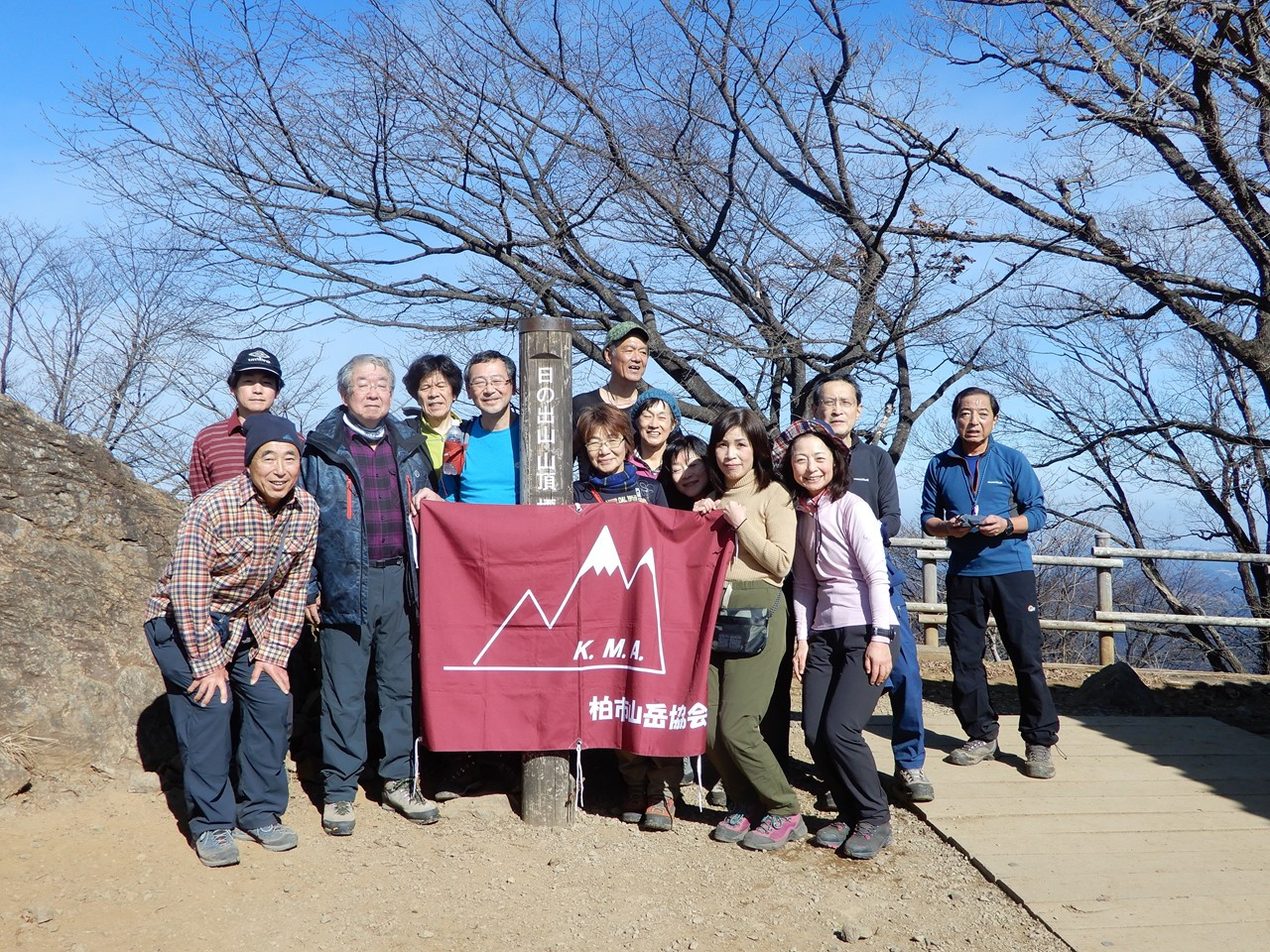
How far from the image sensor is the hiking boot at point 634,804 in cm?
479

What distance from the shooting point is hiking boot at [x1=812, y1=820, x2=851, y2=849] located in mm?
4562

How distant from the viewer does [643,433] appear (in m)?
4.83

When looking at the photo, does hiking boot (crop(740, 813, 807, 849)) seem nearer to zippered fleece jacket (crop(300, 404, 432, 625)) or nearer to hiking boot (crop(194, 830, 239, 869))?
zippered fleece jacket (crop(300, 404, 432, 625))

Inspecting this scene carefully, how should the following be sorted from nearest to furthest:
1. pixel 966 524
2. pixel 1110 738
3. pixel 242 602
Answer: pixel 242 602 < pixel 966 524 < pixel 1110 738

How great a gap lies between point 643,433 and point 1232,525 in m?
15.5

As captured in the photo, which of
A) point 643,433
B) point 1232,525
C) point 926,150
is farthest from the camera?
point 1232,525

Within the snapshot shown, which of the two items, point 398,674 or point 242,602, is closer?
point 242,602

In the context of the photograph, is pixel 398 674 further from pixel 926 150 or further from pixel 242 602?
pixel 926 150

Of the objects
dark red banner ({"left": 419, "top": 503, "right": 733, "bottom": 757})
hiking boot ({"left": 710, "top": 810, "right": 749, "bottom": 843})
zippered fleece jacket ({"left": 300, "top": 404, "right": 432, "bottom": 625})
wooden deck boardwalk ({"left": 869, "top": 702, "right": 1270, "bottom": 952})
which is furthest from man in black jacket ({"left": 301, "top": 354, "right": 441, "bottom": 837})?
wooden deck boardwalk ({"left": 869, "top": 702, "right": 1270, "bottom": 952})

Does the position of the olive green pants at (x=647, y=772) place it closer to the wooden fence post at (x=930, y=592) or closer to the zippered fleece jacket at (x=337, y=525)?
the zippered fleece jacket at (x=337, y=525)

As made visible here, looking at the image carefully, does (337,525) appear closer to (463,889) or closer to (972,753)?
(463,889)

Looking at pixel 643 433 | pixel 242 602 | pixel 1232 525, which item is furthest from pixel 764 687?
pixel 1232 525

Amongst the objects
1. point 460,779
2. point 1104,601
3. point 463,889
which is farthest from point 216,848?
point 1104,601

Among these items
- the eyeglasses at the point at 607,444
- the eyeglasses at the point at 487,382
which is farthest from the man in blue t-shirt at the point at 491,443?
the eyeglasses at the point at 607,444
